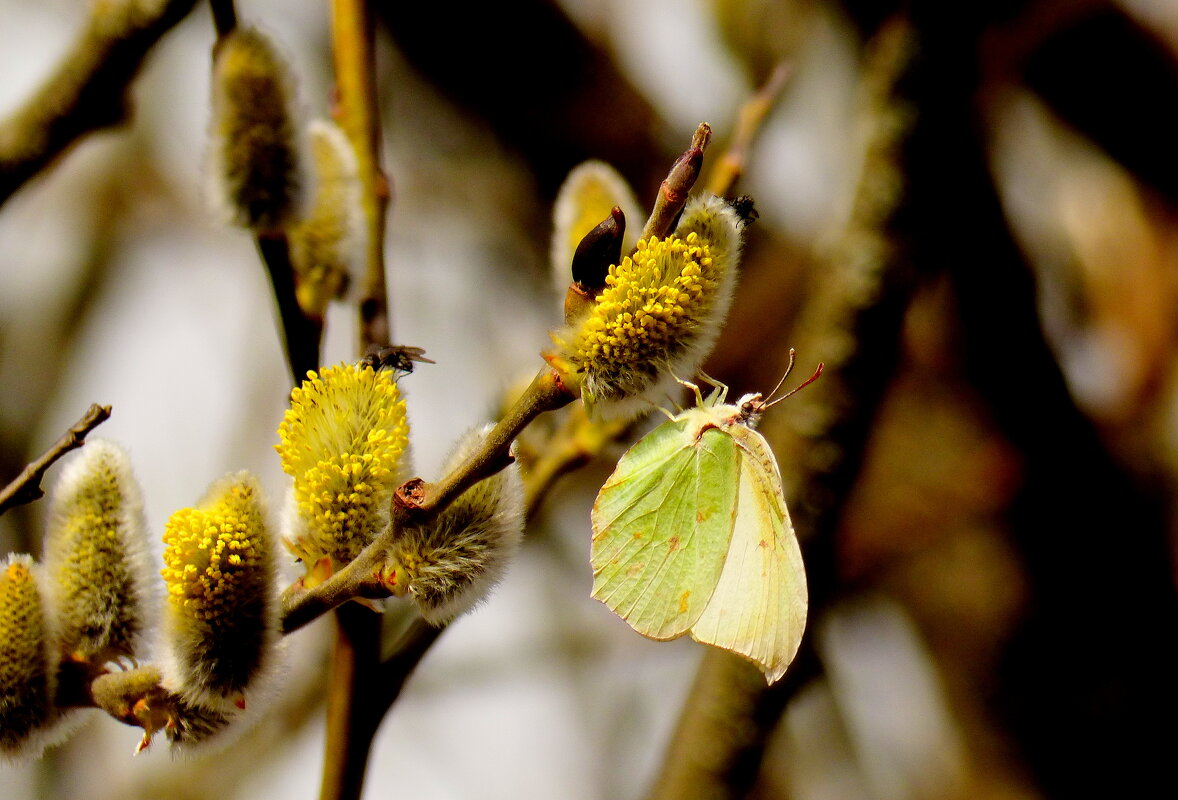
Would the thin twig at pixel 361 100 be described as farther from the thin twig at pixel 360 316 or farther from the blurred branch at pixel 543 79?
the blurred branch at pixel 543 79

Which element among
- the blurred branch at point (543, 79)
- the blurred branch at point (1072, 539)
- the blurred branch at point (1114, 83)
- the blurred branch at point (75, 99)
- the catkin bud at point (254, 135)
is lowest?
the blurred branch at point (1072, 539)

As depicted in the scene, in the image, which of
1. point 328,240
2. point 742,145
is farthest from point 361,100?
point 742,145

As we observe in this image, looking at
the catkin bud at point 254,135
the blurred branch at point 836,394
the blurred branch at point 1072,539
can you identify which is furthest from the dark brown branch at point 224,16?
the blurred branch at point 1072,539

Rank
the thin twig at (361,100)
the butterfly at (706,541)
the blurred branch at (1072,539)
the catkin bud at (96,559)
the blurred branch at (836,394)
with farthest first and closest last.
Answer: the blurred branch at (1072,539) → the blurred branch at (836,394) → the thin twig at (361,100) → the butterfly at (706,541) → the catkin bud at (96,559)

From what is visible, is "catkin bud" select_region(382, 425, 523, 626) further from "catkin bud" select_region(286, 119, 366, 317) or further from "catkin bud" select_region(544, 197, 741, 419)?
"catkin bud" select_region(286, 119, 366, 317)

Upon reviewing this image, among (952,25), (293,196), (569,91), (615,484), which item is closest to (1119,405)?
(952,25)

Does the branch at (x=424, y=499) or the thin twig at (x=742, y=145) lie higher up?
the thin twig at (x=742, y=145)

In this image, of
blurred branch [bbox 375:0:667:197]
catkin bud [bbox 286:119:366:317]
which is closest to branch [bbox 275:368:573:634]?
catkin bud [bbox 286:119:366:317]
